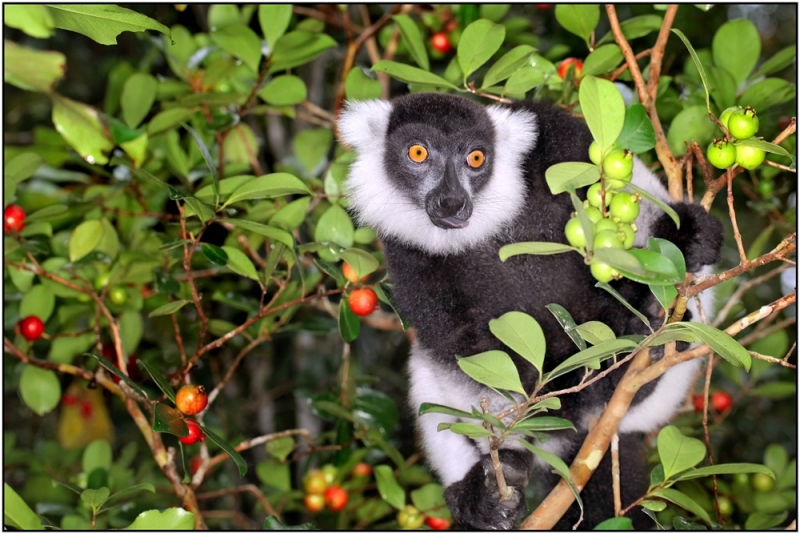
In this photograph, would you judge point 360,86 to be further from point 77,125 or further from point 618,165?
point 77,125

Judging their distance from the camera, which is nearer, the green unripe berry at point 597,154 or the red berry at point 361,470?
the green unripe berry at point 597,154

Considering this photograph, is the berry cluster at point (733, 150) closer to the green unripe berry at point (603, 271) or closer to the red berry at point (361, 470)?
the green unripe berry at point (603, 271)

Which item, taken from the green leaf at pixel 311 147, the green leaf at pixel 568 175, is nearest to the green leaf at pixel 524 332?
the green leaf at pixel 568 175

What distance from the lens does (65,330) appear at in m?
3.04

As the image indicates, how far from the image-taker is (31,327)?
2.59 m

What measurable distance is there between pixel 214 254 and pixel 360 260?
0.46 metres

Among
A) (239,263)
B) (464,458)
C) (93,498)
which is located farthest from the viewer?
(464,458)

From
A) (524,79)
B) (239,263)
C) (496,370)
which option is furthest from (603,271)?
(239,263)

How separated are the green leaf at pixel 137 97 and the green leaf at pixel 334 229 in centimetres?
82

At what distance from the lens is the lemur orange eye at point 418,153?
2.48 metres

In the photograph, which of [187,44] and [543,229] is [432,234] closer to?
[543,229]

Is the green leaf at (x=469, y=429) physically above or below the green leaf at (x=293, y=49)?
below

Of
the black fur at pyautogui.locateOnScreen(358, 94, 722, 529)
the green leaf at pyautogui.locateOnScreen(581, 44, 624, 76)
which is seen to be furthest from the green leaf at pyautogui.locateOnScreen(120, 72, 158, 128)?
the green leaf at pyautogui.locateOnScreen(581, 44, 624, 76)

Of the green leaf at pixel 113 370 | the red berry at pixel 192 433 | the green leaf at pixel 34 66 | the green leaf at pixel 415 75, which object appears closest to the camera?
the green leaf at pixel 34 66
